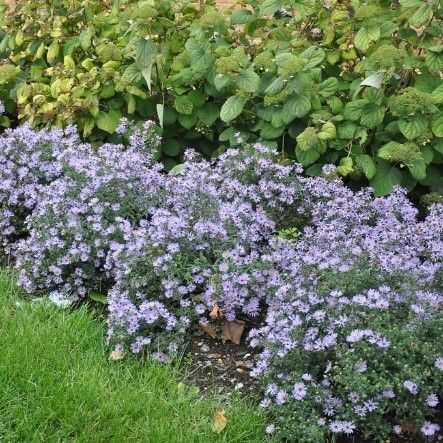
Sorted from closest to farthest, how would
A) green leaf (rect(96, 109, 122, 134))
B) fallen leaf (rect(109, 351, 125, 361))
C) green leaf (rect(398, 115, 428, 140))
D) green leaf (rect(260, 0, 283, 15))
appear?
fallen leaf (rect(109, 351, 125, 361)) → green leaf (rect(398, 115, 428, 140)) → green leaf (rect(260, 0, 283, 15)) → green leaf (rect(96, 109, 122, 134))

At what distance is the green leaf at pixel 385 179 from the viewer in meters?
3.67

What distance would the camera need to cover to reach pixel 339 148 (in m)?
3.78

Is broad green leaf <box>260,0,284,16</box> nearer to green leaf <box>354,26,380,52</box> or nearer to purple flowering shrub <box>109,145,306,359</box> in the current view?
green leaf <box>354,26,380,52</box>

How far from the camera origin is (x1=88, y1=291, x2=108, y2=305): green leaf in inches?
130

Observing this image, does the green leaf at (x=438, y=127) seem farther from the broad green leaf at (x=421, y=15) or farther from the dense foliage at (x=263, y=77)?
the broad green leaf at (x=421, y=15)

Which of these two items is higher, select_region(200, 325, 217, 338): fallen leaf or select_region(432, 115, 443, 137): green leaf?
select_region(432, 115, 443, 137): green leaf

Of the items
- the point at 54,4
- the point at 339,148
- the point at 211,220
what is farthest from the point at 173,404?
the point at 54,4

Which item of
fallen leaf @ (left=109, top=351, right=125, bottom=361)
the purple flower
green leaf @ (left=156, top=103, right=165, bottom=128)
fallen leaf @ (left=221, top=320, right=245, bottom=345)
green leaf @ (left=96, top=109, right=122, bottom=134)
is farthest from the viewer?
green leaf @ (left=96, top=109, right=122, bottom=134)

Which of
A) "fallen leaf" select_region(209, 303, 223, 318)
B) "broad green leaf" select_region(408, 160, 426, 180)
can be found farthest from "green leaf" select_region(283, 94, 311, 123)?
"fallen leaf" select_region(209, 303, 223, 318)

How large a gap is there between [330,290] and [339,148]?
Answer: 1.25 m

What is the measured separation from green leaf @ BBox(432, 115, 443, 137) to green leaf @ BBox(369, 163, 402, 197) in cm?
28

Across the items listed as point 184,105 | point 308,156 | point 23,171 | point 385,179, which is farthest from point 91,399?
point 184,105

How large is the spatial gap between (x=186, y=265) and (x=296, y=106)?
1078mm

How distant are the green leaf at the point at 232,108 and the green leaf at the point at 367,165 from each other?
62cm
